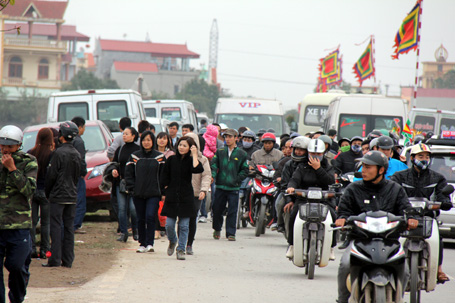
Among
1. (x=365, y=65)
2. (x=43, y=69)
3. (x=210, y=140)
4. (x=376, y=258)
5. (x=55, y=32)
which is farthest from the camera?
(x=55, y=32)

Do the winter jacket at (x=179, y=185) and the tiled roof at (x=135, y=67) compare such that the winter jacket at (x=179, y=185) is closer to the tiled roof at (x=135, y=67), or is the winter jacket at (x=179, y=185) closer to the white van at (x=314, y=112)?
the white van at (x=314, y=112)

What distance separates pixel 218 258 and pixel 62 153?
293 centimetres

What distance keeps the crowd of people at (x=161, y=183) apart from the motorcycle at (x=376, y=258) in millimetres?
284

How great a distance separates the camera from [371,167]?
738 cm

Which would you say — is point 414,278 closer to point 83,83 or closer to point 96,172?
point 96,172

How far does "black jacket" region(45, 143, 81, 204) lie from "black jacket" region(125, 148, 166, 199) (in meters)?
1.76

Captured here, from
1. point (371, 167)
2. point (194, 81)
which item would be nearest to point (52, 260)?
point (371, 167)

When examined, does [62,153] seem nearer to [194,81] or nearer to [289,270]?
[289,270]

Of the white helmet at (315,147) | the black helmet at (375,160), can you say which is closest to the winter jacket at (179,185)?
the white helmet at (315,147)

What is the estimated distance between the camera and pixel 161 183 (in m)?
12.0

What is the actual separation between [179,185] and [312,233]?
2.52m

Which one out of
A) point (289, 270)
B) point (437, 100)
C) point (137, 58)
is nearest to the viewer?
point (289, 270)

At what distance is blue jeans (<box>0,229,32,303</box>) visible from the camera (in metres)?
7.28

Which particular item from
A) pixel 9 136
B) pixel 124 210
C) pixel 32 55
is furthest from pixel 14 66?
pixel 9 136
